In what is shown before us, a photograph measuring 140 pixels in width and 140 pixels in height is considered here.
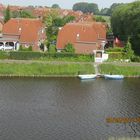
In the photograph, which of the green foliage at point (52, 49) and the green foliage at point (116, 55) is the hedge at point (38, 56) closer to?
the green foliage at point (52, 49)

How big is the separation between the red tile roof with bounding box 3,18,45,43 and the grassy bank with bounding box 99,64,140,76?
50.8 ft

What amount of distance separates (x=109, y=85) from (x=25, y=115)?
661 inches

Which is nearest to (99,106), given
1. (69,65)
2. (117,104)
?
(117,104)

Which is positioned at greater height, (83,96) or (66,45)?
(66,45)

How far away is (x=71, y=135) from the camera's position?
34.1m

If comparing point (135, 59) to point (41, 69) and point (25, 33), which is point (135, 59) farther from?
point (25, 33)

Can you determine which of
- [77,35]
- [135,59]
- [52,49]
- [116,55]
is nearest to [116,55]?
[116,55]

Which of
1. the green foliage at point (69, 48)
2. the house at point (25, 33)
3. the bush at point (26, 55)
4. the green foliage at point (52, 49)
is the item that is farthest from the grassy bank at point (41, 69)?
the house at point (25, 33)

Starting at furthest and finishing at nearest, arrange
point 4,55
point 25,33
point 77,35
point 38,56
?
point 25,33, point 77,35, point 38,56, point 4,55

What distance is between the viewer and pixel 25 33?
71875 millimetres

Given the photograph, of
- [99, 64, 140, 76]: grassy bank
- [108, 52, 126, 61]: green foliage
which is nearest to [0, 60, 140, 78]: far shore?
[99, 64, 140, 76]: grassy bank

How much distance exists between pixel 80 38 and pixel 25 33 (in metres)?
9.03

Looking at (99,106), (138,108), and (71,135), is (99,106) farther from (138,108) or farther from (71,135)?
(71,135)

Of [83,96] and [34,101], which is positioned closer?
[34,101]
